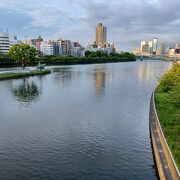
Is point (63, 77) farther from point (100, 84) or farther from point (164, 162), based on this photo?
point (164, 162)

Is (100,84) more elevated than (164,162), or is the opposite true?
(164,162)

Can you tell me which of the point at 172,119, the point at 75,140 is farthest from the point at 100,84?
the point at 75,140

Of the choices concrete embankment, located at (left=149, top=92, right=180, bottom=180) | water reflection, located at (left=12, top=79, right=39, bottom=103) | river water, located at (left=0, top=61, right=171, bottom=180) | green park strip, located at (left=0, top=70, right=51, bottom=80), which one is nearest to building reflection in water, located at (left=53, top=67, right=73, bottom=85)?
green park strip, located at (left=0, top=70, right=51, bottom=80)

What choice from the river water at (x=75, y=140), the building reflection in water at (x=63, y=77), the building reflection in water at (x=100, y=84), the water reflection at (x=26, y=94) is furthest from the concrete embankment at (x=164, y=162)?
the building reflection in water at (x=63, y=77)

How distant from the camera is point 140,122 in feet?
114

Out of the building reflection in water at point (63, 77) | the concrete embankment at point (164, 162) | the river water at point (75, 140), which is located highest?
the concrete embankment at point (164, 162)

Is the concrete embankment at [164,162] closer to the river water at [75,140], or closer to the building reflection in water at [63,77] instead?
the river water at [75,140]

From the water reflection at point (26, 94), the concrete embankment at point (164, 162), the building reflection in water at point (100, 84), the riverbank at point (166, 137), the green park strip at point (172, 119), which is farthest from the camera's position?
the building reflection in water at point (100, 84)

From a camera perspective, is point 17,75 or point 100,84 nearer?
point 100,84

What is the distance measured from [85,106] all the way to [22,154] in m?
21.1

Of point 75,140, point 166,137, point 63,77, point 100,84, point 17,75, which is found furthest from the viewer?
point 63,77

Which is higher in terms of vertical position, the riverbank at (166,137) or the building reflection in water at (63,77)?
the riverbank at (166,137)

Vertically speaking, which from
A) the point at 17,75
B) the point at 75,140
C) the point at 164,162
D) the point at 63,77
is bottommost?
the point at 75,140

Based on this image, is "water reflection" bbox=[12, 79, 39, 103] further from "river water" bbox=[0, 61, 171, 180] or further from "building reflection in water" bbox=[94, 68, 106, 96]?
"building reflection in water" bbox=[94, 68, 106, 96]
